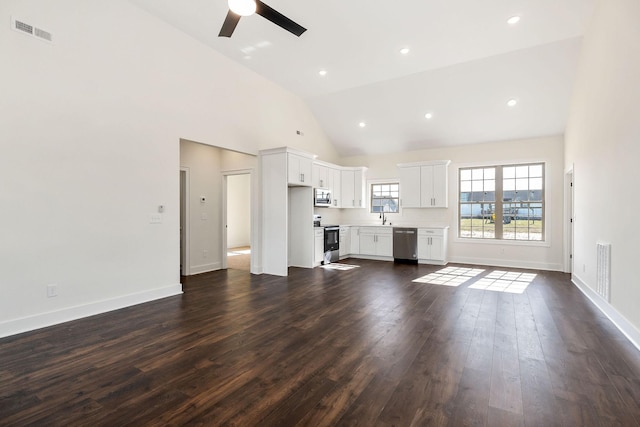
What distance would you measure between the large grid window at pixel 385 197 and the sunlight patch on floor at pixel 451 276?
234 centimetres

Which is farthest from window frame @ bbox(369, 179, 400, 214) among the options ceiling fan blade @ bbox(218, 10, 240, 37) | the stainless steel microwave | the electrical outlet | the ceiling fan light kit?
the electrical outlet

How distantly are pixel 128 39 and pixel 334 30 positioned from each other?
2762mm

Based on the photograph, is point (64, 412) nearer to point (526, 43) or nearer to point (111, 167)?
point (111, 167)

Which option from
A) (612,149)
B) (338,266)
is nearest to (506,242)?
(338,266)

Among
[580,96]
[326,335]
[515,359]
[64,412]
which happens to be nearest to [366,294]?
[326,335]

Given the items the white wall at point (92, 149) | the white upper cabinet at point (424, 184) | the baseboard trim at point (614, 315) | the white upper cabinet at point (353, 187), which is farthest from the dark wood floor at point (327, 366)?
the white upper cabinet at point (353, 187)

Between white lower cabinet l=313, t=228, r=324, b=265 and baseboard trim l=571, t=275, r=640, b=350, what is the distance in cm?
470

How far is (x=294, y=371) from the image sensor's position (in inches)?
98.3

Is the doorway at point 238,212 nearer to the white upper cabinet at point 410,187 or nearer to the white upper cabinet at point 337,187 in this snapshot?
the white upper cabinet at point 337,187

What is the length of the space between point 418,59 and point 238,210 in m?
8.31

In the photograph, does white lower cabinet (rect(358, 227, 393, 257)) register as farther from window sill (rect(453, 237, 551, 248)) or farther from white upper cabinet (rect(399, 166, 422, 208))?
window sill (rect(453, 237, 551, 248))

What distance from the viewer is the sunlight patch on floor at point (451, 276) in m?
5.69

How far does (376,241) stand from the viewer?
27.3 ft

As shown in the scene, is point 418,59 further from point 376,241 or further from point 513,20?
point 376,241
